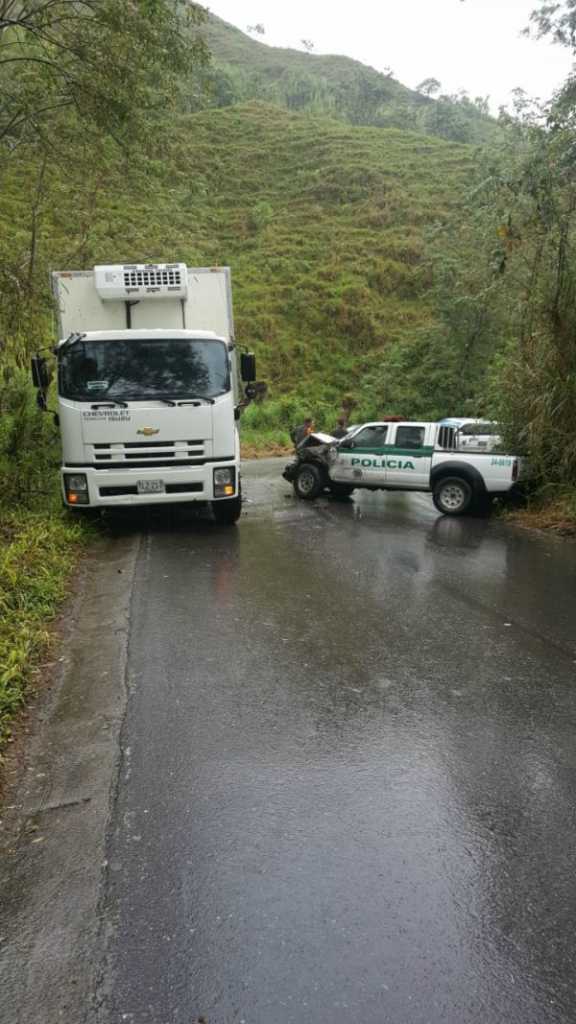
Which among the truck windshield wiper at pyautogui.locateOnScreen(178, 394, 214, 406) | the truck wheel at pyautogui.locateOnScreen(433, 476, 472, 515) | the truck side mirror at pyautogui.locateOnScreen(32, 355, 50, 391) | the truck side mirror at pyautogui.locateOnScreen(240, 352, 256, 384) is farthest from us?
the truck wheel at pyautogui.locateOnScreen(433, 476, 472, 515)

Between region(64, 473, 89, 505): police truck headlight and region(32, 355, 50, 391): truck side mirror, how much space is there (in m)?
1.33

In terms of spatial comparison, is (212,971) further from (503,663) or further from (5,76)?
(5,76)

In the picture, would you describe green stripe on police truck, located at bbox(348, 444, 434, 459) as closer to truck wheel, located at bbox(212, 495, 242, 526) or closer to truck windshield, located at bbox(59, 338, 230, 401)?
truck wheel, located at bbox(212, 495, 242, 526)

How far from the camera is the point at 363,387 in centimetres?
3309

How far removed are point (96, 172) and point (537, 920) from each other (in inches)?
544

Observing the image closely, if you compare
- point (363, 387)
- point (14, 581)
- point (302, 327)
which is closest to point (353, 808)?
point (14, 581)

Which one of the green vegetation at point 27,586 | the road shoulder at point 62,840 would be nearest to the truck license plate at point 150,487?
the green vegetation at point 27,586

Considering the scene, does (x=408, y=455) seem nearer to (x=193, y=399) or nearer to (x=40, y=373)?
(x=193, y=399)

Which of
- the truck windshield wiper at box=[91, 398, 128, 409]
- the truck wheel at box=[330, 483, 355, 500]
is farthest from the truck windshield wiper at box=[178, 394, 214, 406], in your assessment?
the truck wheel at box=[330, 483, 355, 500]

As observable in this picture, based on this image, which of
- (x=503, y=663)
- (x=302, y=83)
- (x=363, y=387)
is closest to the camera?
(x=503, y=663)

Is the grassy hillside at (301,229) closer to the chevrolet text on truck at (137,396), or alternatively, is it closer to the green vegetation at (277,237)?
the green vegetation at (277,237)

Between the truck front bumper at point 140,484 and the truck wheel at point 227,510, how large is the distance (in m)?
0.91

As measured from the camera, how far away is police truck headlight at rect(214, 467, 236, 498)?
10055mm

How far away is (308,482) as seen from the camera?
1483 cm
